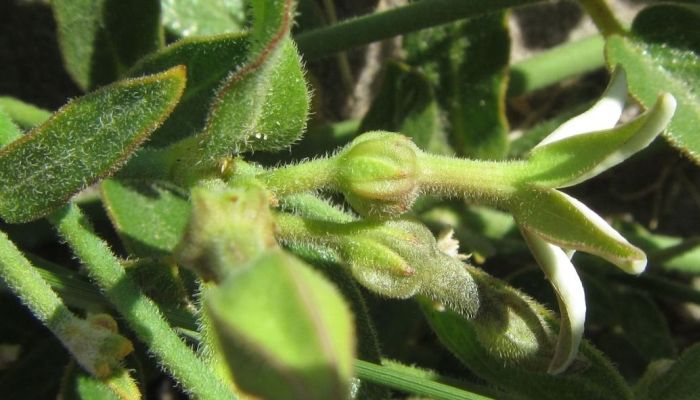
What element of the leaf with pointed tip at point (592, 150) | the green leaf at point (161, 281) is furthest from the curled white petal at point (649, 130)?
the green leaf at point (161, 281)

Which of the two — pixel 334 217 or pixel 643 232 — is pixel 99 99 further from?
pixel 643 232

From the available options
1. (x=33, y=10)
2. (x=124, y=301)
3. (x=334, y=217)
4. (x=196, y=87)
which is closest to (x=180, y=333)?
(x=124, y=301)

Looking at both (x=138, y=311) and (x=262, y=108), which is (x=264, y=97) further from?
(x=138, y=311)

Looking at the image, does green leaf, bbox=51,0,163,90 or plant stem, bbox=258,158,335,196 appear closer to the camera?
plant stem, bbox=258,158,335,196

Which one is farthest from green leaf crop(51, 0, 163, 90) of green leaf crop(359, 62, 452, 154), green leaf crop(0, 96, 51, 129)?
green leaf crop(359, 62, 452, 154)

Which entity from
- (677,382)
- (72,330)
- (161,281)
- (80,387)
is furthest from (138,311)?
(677,382)

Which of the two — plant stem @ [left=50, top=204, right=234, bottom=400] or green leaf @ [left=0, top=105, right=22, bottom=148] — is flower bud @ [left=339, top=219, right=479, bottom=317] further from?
green leaf @ [left=0, top=105, right=22, bottom=148]

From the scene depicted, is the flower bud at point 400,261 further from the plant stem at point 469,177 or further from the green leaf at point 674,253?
the green leaf at point 674,253
